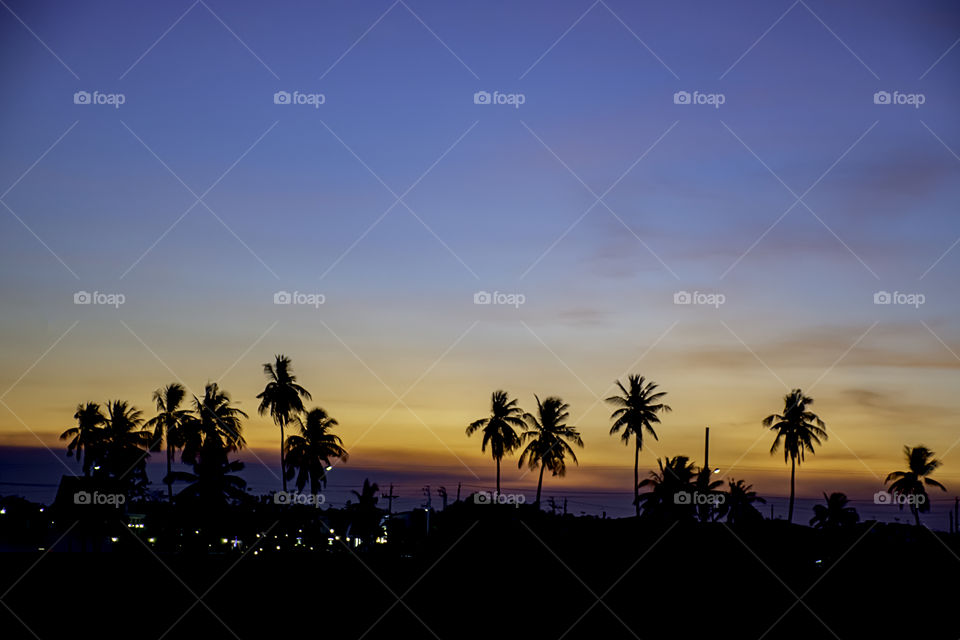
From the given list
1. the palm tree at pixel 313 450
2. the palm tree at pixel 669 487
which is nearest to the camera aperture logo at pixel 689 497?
the palm tree at pixel 669 487

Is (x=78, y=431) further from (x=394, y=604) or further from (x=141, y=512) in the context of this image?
(x=394, y=604)

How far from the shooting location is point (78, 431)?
73.3 meters

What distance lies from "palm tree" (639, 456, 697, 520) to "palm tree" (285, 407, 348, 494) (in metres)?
25.6

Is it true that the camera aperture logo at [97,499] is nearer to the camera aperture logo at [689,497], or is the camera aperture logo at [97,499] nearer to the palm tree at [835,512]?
the camera aperture logo at [689,497]

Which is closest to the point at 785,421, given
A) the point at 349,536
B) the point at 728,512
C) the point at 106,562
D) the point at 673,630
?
the point at 728,512

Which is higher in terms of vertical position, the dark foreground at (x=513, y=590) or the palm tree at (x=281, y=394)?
the palm tree at (x=281, y=394)

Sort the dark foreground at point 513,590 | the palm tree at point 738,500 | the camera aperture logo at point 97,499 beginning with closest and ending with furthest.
→ the dark foreground at point 513,590 → the camera aperture logo at point 97,499 → the palm tree at point 738,500

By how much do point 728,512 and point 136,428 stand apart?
201ft

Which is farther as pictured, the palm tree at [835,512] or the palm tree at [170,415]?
the palm tree at [835,512]

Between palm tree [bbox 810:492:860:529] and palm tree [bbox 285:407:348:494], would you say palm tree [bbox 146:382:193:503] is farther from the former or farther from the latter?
palm tree [bbox 810:492:860:529]

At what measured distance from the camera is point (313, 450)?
7300cm

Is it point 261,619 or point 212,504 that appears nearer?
point 261,619

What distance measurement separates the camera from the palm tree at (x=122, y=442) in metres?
70.9

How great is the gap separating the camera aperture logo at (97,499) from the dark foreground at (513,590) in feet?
42.4
